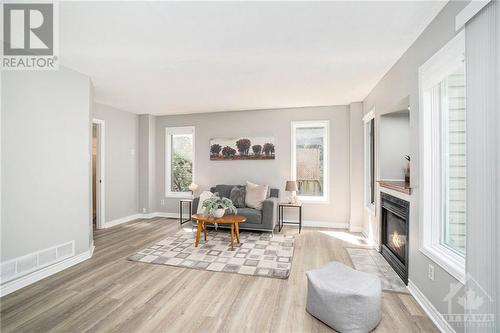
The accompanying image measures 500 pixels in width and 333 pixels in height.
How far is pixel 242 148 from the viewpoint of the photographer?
5473 mm

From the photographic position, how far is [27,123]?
265 centimetres

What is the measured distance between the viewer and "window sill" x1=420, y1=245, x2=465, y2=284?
1.71 m

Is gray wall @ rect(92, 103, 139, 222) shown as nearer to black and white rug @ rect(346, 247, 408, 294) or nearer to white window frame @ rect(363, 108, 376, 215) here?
black and white rug @ rect(346, 247, 408, 294)

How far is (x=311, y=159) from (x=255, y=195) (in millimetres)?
1531

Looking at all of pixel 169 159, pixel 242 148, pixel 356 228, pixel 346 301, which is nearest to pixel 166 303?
pixel 346 301

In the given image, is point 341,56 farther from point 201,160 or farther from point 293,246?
point 201,160

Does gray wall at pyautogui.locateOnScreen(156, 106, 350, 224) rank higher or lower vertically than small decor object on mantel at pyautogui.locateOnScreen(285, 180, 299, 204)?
higher

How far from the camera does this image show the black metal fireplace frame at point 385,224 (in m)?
2.59

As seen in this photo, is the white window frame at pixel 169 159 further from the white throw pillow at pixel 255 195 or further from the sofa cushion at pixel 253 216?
the sofa cushion at pixel 253 216

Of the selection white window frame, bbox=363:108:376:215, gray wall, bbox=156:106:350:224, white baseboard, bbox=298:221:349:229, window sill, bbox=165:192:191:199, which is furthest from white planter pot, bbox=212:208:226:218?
white window frame, bbox=363:108:376:215

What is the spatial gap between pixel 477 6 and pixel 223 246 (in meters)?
3.81

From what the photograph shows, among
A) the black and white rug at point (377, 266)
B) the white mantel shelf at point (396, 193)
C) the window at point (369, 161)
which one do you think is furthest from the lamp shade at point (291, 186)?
the white mantel shelf at point (396, 193)

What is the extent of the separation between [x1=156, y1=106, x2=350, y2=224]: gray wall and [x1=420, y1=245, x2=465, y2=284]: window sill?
9.54 feet

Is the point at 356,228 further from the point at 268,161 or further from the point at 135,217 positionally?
the point at 135,217
